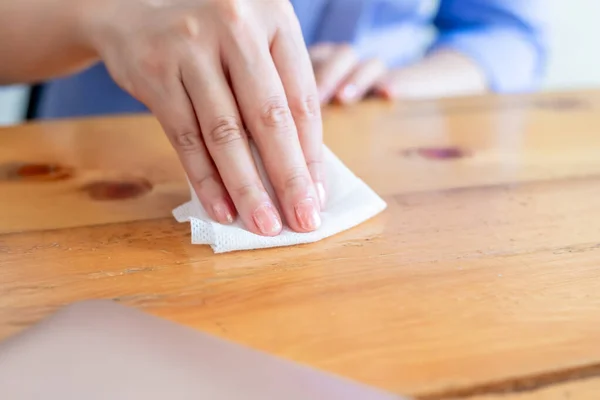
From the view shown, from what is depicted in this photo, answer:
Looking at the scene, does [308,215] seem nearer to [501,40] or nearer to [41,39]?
[41,39]

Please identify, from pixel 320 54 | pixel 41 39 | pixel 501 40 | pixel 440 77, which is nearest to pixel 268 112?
pixel 41 39

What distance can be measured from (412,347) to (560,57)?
1.63 m

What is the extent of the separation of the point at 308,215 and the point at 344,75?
41 cm

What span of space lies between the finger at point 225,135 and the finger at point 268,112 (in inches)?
0.4

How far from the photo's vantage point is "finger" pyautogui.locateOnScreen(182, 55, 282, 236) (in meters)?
0.45

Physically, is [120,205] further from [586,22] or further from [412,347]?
[586,22]

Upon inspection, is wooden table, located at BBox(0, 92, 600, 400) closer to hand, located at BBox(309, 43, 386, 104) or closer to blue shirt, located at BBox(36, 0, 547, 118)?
hand, located at BBox(309, 43, 386, 104)

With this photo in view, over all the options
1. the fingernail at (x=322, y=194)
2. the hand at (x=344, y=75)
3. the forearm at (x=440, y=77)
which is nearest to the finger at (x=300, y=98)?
the fingernail at (x=322, y=194)

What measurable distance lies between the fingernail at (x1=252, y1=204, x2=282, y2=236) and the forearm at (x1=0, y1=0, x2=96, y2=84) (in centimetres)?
26

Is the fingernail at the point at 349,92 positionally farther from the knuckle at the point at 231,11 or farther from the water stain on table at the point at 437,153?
the knuckle at the point at 231,11

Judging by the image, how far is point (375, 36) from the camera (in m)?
1.11

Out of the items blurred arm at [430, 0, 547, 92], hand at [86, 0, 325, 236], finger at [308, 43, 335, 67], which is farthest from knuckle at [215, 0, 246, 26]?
blurred arm at [430, 0, 547, 92]

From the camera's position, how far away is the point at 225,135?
0.47 meters

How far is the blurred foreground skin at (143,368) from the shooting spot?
29 centimetres
